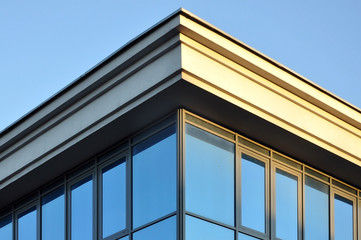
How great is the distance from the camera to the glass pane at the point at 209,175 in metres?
20.4

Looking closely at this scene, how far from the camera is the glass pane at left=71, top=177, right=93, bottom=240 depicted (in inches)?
904

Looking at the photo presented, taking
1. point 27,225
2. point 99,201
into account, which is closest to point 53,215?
point 27,225

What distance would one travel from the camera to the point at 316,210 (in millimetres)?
23750

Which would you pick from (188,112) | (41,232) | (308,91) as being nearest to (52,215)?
(41,232)

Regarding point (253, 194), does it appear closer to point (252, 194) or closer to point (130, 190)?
point (252, 194)

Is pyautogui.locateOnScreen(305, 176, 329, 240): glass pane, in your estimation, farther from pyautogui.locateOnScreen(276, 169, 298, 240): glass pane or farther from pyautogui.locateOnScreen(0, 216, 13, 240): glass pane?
pyautogui.locateOnScreen(0, 216, 13, 240): glass pane

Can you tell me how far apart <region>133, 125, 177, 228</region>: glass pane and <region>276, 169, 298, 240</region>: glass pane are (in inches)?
135

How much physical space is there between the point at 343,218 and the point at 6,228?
943 centimetres

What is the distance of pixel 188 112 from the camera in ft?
68.3

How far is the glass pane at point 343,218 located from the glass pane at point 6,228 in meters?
9.05

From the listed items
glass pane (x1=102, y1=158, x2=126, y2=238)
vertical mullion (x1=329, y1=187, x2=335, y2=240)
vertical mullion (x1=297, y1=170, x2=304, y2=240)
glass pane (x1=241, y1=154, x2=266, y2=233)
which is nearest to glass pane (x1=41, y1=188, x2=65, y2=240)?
glass pane (x1=102, y1=158, x2=126, y2=238)

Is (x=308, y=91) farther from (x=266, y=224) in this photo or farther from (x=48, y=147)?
(x=48, y=147)

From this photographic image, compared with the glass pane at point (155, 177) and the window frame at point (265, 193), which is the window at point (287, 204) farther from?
the glass pane at point (155, 177)

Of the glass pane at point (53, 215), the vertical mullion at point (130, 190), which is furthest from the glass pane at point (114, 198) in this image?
the glass pane at point (53, 215)
